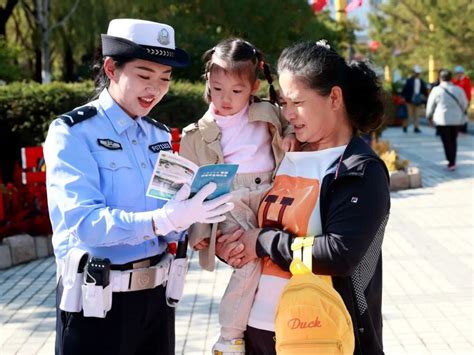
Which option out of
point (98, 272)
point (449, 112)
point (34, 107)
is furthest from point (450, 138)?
point (98, 272)

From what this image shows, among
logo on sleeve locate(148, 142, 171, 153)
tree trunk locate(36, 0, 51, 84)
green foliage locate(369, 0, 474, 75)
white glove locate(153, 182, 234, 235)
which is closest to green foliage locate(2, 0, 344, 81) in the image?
tree trunk locate(36, 0, 51, 84)

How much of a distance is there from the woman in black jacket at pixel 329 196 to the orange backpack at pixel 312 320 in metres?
0.10

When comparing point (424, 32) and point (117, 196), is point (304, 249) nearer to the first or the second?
point (117, 196)

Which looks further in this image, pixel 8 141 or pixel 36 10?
pixel 36 10

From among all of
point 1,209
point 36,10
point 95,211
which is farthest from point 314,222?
point 36,10

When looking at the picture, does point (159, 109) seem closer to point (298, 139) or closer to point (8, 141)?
point (8, 141)

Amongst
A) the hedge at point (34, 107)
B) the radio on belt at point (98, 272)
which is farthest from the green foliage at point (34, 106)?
the radio on belt at point (98, 272)

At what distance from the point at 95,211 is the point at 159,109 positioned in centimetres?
840

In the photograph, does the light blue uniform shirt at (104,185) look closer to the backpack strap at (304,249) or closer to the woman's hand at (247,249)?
the woman's hand at (247,249)

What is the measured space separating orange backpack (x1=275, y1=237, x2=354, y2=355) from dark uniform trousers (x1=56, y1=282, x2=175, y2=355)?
0.57 meters

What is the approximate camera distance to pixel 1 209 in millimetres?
7016

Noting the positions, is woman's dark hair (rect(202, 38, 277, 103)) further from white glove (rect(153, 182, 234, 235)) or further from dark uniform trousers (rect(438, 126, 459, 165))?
dark uniform trousers (rect(438, 126, 459, 165))

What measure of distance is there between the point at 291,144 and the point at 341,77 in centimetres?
29

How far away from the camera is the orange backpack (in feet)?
6.82
